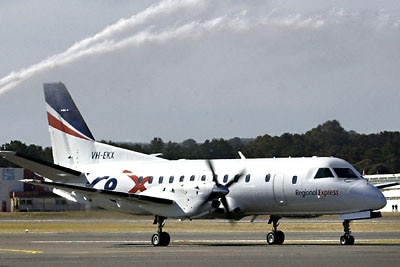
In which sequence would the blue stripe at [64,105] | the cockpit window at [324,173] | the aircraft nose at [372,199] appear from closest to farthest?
the aircraft nose at [372,199] < the cockpit window at [324,173] < the blue stripe at [64,105]

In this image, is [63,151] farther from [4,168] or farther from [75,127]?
[4,168]

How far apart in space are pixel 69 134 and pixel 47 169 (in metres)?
3.33

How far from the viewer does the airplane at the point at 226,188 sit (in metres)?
33.9

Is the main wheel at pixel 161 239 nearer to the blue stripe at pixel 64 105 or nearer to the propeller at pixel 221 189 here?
the propeller at pixel 221 189

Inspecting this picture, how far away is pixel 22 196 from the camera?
329ft

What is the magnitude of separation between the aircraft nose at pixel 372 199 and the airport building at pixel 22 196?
164 ft

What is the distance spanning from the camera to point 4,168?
10456 centimetres

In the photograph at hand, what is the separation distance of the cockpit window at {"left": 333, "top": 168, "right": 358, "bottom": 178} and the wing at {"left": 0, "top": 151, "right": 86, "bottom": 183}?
10370mm

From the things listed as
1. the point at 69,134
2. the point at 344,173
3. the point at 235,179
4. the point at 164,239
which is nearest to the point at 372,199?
the point at 344,173

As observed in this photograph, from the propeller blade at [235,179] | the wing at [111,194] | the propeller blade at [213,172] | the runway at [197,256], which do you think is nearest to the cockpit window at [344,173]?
the runway at [197,256]

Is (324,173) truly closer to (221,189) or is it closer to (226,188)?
(226,188)

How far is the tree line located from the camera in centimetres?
5209

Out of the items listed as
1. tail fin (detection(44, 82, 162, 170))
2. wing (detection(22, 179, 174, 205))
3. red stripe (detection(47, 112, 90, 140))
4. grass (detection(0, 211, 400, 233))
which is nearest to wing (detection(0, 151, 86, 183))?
wing (detection(22, 179, 174, 205))

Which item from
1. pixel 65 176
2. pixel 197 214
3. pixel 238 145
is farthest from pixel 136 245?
pixel 238 145
